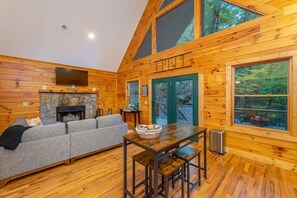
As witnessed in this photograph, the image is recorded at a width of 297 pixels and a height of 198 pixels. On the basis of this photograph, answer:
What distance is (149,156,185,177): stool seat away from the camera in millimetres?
1453

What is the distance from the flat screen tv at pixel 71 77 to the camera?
5.00 m

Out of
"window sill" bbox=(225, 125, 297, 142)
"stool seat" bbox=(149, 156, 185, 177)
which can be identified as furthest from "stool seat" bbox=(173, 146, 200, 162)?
"window sill" bbox=(225, 125, 297, 142)

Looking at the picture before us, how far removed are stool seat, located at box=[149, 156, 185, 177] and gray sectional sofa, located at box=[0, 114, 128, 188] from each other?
6.07 ft

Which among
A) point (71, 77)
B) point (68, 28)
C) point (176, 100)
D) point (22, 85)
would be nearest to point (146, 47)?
point (176, 100)

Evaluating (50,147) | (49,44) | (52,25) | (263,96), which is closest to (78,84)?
(49,44)

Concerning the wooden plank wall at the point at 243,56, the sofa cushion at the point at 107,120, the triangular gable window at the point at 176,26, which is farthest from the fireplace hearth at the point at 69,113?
the triangular gable window at the point at 176,26

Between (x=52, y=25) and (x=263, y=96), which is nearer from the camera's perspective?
(x=263, y=96)

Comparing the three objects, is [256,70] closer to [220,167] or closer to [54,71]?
[220,167]

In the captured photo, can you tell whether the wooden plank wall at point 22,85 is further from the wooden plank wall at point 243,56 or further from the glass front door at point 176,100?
the wooden plank wall at point 243,56

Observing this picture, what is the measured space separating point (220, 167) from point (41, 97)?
560cm

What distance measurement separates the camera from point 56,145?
2.47m

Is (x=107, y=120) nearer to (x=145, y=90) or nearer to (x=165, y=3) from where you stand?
(x=145, y=90)

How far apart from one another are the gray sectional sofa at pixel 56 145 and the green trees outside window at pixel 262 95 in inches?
113

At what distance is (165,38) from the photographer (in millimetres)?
4523
